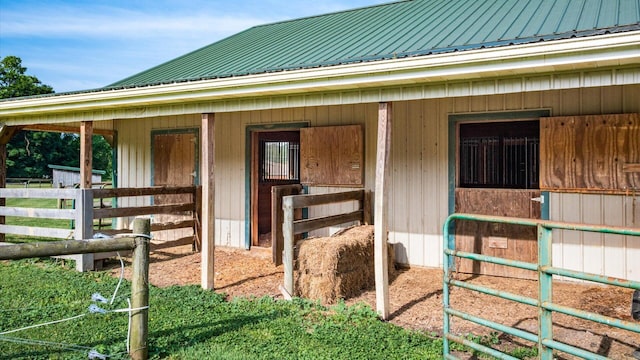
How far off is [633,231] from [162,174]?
7.89 metres

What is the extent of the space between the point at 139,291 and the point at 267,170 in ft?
20.9

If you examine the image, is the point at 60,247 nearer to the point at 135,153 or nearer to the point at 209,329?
the point at 209,329

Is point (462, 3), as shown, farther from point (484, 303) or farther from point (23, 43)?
point (23, 43)

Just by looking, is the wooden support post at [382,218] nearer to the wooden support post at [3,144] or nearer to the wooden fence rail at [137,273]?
the wooden fence rail at [137,273]

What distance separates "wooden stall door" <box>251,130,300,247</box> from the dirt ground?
0.89 meters

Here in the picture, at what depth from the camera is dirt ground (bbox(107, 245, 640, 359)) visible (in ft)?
13.3

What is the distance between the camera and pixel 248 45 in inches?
365

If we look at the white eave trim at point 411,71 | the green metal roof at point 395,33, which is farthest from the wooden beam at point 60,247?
the green metal roof at point 395,33

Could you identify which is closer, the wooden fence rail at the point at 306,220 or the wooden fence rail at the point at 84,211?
the wooden fence rail at the point at 306,220

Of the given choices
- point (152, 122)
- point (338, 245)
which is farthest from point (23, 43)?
point (338, 245)

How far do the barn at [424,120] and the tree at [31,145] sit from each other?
3455 centimetres

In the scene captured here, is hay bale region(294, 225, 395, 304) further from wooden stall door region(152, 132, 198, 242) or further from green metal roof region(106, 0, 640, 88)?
wooden stall door region(152, 132, 198, 242)

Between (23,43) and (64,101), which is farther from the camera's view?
(23,43)

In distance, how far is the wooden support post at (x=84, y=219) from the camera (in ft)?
21.6
